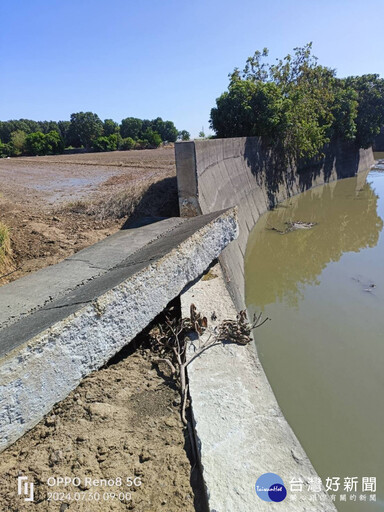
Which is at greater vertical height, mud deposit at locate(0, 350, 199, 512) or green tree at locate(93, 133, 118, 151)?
green tree at locate(93, 133, 118, 151)

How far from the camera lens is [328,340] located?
471 centimetres

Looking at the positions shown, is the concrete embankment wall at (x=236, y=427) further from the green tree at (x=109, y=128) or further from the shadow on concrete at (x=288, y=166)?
the green tree at (x=109, y=128)

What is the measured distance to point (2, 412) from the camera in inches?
71.2

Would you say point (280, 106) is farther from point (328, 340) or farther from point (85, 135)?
point (85, 135)

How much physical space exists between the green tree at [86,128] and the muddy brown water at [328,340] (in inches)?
1692

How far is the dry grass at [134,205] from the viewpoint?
659cm

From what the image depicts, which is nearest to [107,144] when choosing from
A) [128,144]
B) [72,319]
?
[128,144]

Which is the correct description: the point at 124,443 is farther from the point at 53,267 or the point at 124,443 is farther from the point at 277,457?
the point at 53,267

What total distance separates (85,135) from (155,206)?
148 ft

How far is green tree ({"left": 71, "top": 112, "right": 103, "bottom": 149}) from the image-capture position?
46250mm

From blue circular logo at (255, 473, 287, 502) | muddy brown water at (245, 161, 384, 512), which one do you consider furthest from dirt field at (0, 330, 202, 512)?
muddy brown water at (245, 161, 384, 512)

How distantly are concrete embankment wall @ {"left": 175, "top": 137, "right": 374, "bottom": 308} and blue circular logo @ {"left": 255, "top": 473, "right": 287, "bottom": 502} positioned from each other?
9.46 feet

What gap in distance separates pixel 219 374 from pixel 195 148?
15.5 ft

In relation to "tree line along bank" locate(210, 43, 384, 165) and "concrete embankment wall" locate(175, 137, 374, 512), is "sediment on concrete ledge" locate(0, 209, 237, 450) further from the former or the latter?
"tree line along bank" locate(210, 43, 384, 165)
